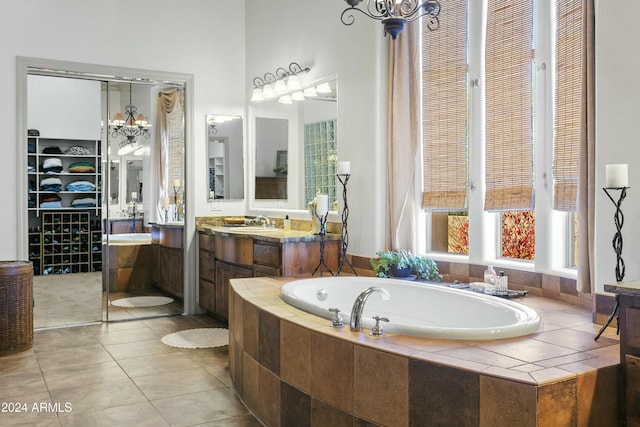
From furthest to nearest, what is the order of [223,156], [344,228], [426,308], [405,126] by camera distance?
[223,156]
[344,228]
[405,126]
[426,308]

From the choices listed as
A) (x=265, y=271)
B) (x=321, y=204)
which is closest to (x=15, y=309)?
(x=265, y=271)

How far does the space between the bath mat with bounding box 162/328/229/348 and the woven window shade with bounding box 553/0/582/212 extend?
2.64 metres

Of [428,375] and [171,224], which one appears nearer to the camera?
[428,375]

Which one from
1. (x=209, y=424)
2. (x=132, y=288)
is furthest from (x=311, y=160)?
(x=209, y=424)

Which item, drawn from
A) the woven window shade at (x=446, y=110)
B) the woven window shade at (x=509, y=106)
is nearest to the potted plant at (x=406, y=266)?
the woven window shade at (x=446, y=110)

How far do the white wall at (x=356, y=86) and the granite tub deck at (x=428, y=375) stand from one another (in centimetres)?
151

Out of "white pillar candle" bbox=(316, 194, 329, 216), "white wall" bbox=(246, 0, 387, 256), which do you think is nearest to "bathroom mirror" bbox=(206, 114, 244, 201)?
"white wall" bbox=(246, 0, 387, 256)

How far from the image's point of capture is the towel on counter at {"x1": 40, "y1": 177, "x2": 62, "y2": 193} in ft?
16.3

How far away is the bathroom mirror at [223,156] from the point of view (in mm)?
5699

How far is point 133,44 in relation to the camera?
17.3ft

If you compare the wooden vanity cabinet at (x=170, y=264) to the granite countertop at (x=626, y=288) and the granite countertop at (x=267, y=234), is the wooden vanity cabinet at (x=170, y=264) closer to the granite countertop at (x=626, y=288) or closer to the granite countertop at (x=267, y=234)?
the granite countertop at (x=267, y=234)

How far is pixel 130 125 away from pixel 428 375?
13.5 ft

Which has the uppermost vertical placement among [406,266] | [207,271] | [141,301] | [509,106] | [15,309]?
[509,106]

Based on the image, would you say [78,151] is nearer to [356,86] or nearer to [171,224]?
[171,224]
